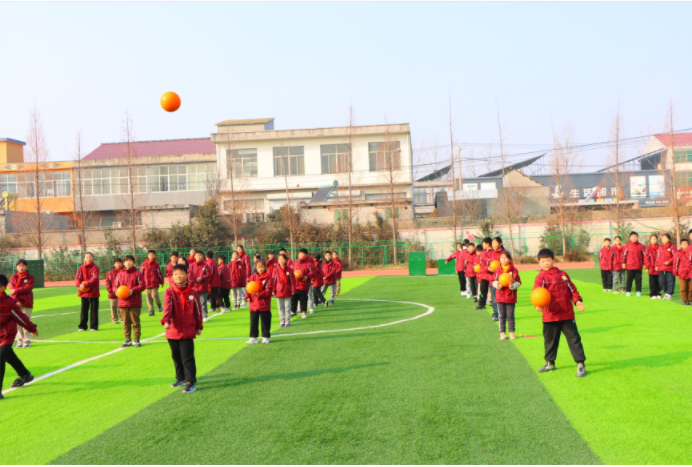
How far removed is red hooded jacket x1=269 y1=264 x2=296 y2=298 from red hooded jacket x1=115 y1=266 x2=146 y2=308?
10.4 ft

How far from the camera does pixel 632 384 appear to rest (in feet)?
24.4

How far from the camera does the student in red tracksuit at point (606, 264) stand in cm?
1970

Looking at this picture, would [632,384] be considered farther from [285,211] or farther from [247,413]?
[285,211]

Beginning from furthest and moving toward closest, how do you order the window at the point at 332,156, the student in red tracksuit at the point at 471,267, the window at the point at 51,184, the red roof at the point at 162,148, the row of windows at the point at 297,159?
the red roof at the point at 162,148
the window at the point at 51,184
the window at the point at 332,156
the row of windows at the point at 297,159
the student in red tracksuit at the point at 471,267

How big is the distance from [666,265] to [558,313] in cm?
1110

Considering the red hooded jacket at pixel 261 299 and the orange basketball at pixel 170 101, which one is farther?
the orange basketball at pixel 170 101

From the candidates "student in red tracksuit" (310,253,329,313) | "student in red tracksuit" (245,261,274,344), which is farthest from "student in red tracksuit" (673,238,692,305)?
"student in red tracksuit" (245,261,274,344)

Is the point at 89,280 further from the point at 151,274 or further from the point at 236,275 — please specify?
the point at 236,275

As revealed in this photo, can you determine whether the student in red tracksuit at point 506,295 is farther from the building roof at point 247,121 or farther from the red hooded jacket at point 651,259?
the building roof at point 247,121

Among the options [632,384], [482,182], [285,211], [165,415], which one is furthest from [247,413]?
[482,182]

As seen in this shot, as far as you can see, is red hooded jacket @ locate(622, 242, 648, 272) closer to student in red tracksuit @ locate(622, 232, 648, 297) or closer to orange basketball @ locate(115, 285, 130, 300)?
student in red tracksuit @ locate(622, 232, 648, 297)

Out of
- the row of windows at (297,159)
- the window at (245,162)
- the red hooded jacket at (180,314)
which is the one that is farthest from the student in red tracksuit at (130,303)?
the window at (245,162)

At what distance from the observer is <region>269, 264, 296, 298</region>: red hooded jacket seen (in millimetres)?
13523

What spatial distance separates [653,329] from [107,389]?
437 inches
